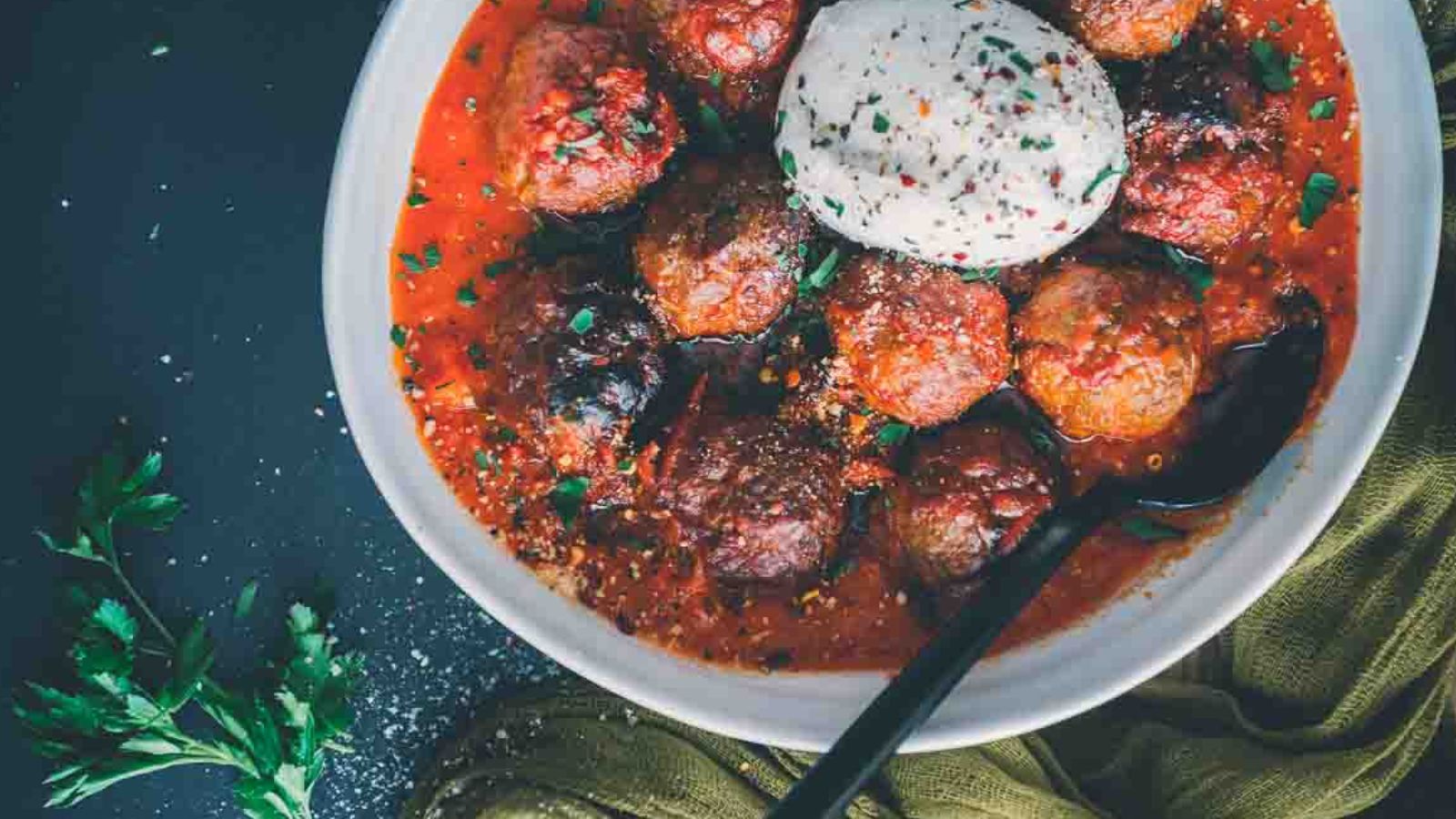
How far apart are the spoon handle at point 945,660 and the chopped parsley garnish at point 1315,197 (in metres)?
0.69

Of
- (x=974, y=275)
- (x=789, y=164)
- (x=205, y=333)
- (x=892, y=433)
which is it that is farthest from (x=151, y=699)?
(x=974, y=275)

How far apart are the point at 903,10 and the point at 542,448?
1.13 metres

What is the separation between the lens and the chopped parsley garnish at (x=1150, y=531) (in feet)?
8.89

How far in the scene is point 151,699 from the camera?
2.95m

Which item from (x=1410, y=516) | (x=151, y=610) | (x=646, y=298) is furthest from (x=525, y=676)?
(x=1410, y=516)

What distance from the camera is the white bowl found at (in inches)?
102

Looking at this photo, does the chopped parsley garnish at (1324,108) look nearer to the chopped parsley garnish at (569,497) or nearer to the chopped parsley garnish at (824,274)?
the chopped parsley garnish at (824,274)

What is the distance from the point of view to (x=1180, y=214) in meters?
2.50

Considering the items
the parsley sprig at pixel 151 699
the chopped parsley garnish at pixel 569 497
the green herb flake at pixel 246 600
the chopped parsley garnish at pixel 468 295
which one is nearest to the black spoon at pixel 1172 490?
the chopped parsley garnish at pixel 569 497

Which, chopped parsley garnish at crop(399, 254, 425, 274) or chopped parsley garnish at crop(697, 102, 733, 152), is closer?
chopped parsley garnish at crop(697, 102, 733, 152)

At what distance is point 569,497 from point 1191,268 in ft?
4.58

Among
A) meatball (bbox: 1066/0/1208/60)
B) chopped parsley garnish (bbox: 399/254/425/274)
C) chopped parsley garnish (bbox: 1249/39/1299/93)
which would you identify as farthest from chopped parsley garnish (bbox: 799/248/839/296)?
chopped parsley garnish (bbox: 1249/39/1299/93)

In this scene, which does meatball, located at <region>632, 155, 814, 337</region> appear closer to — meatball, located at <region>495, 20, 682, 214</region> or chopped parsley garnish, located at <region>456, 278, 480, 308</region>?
meatball, located at <region>495, 20, 682, 214</region>

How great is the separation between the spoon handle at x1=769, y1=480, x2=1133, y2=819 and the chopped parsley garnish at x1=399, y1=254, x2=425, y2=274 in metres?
1.34
